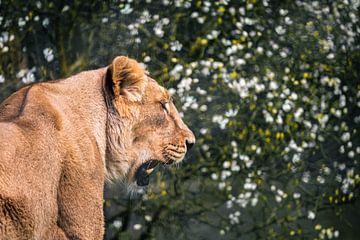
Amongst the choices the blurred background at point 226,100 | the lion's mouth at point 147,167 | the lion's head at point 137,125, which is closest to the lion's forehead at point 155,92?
the lion's head at point 137,125

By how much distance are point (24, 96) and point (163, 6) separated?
524cm

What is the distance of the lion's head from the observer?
4500mm

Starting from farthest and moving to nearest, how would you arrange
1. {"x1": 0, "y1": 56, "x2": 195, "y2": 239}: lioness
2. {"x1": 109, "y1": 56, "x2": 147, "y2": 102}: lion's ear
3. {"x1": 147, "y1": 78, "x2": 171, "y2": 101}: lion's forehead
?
{"x1": 147, "y1": 78, "x2": 171, "y2": 101}: lion's forehead, {"x1": 109, "y1": 56, "x2": 147, "y2": 102}: lion's ear, {"x1": 0, "y1": 56, "x2": 195, "y2": 239}: lioness

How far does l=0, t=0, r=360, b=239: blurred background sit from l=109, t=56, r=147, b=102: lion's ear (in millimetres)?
3866

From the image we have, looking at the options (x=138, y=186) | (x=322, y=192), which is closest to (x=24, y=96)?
(x=138, y=186)

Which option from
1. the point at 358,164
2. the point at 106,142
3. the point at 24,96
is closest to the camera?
the point at 24,96

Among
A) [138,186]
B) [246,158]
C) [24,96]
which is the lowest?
[246,158]

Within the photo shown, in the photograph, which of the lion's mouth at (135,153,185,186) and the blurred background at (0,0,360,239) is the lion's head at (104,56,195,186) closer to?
the lion's mouth at (135,153,185,186)

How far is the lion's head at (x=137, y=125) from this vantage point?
177 inches

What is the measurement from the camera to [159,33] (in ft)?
29.4

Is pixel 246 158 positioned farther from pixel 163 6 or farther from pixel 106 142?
pixel 106 142

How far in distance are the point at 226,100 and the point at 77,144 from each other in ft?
16.9

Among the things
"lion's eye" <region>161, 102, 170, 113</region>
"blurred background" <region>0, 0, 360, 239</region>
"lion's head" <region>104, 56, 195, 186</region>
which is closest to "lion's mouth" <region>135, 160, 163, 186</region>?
"lion's head" <region>104, 56, 195, 186</region>

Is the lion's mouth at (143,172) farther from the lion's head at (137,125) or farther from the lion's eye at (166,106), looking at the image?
the lion's eye at (166,106)
